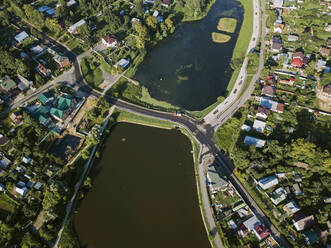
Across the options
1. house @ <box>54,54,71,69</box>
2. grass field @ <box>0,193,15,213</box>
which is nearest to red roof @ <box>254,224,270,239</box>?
grass field @ <box>0,193,15,213</box>

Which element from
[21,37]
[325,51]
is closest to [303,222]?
[325,51]

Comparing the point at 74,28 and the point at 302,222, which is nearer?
the point at 302,222

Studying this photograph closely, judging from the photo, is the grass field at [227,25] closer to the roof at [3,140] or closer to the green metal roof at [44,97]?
the green metal roof at [44,97]

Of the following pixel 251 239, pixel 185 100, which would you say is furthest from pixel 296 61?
pixel 251 239

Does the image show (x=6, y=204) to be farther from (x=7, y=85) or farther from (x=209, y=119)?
(x=209, y=119)

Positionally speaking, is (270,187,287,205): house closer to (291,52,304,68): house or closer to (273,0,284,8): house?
(291,52,304,68): house

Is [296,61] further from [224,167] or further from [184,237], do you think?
[184,237]

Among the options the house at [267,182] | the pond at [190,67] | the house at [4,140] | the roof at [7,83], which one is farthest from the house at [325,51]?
the house at [4,140]
